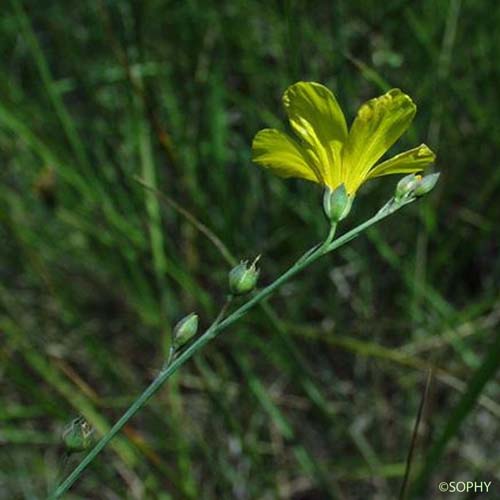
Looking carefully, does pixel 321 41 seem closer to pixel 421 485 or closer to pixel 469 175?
pixel 469 175

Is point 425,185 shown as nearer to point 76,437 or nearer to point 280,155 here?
point 280,155

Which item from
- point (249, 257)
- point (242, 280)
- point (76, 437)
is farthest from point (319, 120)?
point (249, 257)

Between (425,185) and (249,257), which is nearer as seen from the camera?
(425,185)

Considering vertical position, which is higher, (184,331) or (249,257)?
(184,331)

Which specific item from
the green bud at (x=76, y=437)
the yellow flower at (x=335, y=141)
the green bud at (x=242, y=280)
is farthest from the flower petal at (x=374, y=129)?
the green bud at (x=76, y=437)

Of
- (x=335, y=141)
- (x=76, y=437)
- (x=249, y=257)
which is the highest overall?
(x=335, y=141)

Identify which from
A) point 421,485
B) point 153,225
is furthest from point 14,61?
point 421,485

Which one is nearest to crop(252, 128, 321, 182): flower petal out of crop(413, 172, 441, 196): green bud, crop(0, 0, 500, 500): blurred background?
crop(413, 172, 441, 196): green bud
